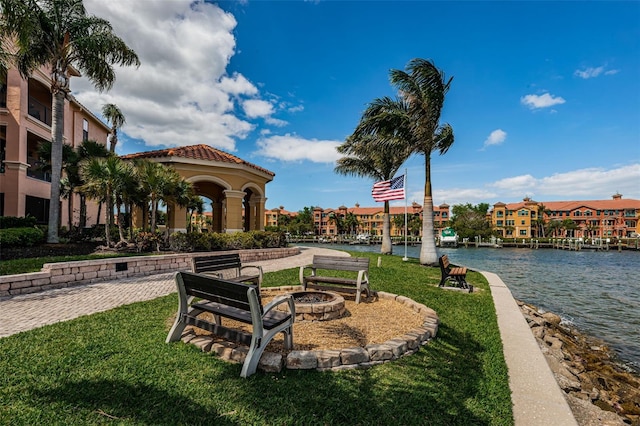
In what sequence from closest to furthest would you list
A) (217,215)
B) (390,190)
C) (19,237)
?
(19,237)
(390,190)
(217,215)

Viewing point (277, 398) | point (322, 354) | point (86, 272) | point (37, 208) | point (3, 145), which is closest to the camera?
point (277, 398)

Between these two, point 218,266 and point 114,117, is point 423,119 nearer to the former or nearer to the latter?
point 218,266

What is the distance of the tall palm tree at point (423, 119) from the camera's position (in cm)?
1441

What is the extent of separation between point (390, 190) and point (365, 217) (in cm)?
9256

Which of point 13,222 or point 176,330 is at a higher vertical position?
point 13,222

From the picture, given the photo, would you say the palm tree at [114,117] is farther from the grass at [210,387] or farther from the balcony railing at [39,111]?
the grass at [210,387]

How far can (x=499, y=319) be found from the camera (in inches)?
260

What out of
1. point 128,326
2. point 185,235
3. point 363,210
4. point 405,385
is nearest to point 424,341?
point 405,385

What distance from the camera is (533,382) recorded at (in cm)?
390

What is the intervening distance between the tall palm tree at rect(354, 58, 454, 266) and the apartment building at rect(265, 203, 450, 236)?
8454 centimetres

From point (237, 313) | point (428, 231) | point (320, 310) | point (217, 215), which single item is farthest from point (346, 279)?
point (217, 215)

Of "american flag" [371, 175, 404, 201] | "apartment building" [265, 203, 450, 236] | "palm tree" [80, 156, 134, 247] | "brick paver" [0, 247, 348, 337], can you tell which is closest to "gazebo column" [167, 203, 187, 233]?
"palm tree" [80, 156, 134, 247]

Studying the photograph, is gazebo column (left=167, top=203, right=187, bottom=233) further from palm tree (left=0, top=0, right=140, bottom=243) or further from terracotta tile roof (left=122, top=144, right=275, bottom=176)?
palm tree (left=0, top=0, right=140, bottom=243)

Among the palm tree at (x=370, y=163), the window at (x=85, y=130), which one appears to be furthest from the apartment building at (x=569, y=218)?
the window at (x=85, y=130)
